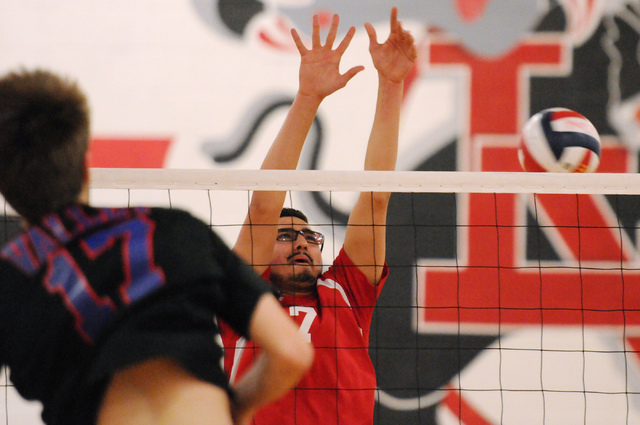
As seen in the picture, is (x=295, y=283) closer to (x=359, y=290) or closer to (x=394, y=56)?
(x=359, y=290)

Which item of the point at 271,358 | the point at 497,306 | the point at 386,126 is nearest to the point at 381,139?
the point at 386,126

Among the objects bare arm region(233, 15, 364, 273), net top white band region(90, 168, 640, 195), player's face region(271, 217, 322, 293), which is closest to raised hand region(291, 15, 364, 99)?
bare arm region(233, 15, 364, 273)

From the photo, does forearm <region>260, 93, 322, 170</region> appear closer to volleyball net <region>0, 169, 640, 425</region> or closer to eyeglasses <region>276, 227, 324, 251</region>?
eyeglasses <region>276, 227, 324, 251</region>

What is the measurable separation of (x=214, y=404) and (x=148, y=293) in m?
0.18

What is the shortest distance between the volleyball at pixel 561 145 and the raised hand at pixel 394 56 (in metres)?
0.67

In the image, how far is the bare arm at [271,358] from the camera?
84 centimetres

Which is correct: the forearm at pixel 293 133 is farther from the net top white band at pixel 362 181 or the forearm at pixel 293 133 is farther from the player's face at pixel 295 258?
the player's face at pixel 295 258

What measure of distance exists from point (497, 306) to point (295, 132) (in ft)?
6.67

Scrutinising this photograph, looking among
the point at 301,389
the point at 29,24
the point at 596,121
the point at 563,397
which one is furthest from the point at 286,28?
the point at 563,397

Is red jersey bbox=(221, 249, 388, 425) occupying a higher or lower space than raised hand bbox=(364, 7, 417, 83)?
lower

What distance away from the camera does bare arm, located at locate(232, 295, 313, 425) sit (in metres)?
0.84

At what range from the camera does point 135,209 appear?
2.83ft

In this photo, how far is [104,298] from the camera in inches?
31.4

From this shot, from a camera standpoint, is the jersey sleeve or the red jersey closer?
the red jersey
